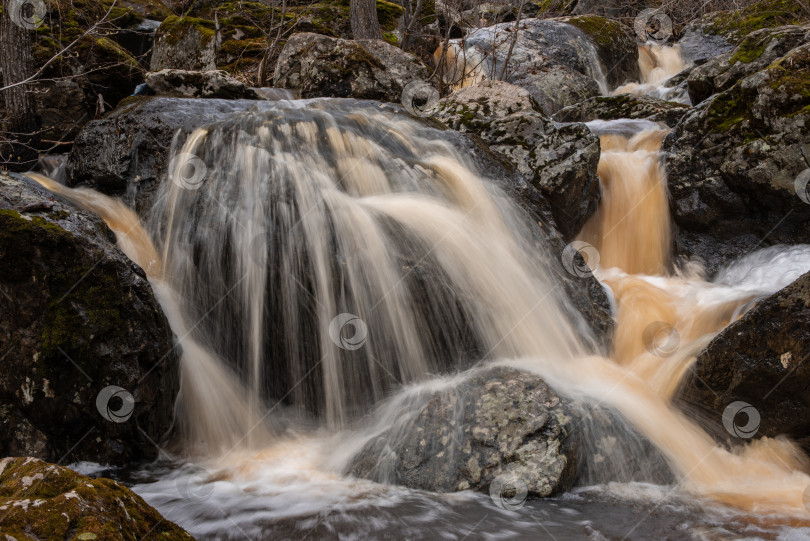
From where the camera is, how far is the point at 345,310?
4.77m

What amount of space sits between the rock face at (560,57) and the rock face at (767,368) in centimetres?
863

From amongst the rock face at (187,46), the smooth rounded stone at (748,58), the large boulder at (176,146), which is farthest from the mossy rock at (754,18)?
the rock face at (187,46)

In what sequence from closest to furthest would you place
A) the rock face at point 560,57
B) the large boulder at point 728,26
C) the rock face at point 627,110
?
the rock face at point 627,110 → the rock face at point 560,57 → the large boulder at point 728,26

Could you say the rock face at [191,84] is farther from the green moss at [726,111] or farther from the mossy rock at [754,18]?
the mossy rock at [754,18]

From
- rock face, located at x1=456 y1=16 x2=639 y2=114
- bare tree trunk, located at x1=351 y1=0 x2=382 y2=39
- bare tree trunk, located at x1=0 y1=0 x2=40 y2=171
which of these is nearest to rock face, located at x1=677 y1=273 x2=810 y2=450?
bare tree trunk, located at x1=0 y1=0 x2=40 y2=171

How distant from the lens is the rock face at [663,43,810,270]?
20.5 feet

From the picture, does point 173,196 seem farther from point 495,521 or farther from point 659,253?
point 659,253

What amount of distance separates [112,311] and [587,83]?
11.4 metres

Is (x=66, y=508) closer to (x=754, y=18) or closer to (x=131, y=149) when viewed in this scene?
(x=131, y=149)

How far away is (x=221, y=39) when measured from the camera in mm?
11953

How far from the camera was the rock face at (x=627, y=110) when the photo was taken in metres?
8.85

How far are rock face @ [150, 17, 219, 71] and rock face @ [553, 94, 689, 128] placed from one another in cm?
702

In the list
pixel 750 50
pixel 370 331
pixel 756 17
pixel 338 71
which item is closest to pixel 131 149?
pixel 370 331

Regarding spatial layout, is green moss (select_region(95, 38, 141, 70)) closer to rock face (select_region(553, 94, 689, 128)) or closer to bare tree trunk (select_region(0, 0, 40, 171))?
bare tree trunk (select_region(0, 0, 40, 171))
